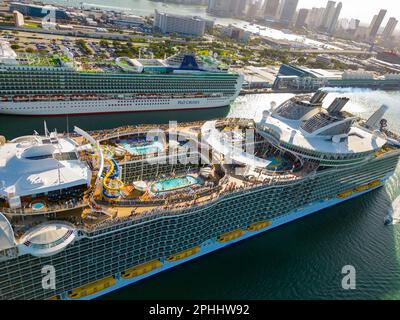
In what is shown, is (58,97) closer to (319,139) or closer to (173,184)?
(173,184)

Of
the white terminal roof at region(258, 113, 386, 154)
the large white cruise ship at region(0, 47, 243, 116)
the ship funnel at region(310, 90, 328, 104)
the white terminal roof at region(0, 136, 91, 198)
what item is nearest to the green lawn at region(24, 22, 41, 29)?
the large white cruise ship at region(0, 47, 243, 116)

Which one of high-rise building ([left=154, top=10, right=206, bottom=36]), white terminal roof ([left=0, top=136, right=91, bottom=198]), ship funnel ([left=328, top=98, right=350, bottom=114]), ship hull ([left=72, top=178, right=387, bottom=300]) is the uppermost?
ship funnel ([left=328, top=98, right=350, bottom=114])

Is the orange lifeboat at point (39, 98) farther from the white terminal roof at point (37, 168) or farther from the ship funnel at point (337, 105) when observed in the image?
the ship funnel at point (337, 105)

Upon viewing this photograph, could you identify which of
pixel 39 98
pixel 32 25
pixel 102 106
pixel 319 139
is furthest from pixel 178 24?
pixel 319 139

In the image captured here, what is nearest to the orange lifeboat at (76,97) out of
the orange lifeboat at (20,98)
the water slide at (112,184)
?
the orange lifeboat at (20,98)

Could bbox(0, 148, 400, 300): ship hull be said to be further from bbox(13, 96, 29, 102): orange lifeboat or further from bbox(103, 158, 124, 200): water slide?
bbox(13, 96, 29, 102): orange lifeboat

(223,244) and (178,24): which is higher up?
(178,24)
